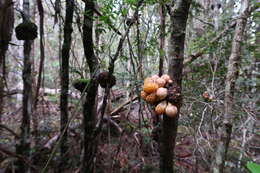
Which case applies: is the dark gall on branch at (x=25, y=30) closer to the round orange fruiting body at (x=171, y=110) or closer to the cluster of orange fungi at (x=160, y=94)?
the cluster of orange fungi at (x=160, y=94)

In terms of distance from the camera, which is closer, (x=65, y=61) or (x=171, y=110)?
(x=171, y=110)

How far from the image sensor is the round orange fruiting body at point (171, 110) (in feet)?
3.52

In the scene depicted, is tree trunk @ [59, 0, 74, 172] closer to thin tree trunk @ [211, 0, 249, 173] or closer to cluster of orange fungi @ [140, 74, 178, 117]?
cluster of orange fungi @ [140, 74, 178, 117]

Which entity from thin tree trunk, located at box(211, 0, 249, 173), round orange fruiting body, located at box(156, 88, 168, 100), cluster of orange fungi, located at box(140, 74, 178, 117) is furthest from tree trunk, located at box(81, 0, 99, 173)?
thin tree trunk, located at box(211, 0, 249, 173)

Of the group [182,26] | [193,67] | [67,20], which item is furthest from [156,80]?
[193,67]

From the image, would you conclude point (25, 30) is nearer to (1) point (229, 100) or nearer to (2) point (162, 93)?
(2) point (162, 93)

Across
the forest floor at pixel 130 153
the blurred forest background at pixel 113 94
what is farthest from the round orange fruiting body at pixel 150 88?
the forest floor at pixel 130 153

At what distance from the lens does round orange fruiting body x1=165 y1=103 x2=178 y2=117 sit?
42.2 inches

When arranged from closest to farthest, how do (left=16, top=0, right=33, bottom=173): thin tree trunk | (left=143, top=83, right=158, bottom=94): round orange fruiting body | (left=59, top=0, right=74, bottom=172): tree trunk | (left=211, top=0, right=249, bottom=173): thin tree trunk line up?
1. (left=143, top=83, right=158, bottom=94): round orange fruiting body
2. (left=211, top=0, right=249, bottom=173): thin tree trunk
3. (left=59, top=0, right=74, bottom=172): tree trunk
4. (left=16, top=0, right=33, bottom=173): thin tree trunk

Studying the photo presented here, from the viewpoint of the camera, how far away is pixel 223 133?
152 centimetres

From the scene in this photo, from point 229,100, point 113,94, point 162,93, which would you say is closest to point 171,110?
point 162,93

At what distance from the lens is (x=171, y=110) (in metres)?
1.07

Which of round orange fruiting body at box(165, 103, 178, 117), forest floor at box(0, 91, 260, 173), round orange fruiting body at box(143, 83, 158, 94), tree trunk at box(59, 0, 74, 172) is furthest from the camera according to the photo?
forest floor at box(0, 91, 260, 173)

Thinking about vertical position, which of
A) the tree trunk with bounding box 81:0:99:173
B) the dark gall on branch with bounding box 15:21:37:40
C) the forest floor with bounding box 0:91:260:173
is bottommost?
the forest floor with bounding box 0:91:260:173
